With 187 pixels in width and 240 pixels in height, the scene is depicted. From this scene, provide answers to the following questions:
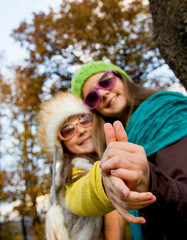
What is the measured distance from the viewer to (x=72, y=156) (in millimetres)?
2057

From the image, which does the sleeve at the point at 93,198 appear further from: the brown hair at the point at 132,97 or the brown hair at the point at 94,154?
the brown hair at the point at 132,97

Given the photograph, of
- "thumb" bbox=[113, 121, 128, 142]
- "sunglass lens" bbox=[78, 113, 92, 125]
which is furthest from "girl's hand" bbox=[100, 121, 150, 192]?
"sunglass lens" bbox=[78, 113, 92, 125]

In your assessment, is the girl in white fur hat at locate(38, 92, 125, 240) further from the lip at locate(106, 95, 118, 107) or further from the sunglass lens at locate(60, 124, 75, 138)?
the lip at locate(106, 95, 118, 107)

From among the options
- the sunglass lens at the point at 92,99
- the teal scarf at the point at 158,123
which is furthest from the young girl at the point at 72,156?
the teal scarf at the point at 158,123

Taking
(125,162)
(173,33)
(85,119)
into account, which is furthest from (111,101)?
(125,162)

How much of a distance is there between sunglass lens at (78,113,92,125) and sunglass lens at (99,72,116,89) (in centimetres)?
39

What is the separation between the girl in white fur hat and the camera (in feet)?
5.19

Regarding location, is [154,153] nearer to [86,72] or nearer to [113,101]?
[113,101]

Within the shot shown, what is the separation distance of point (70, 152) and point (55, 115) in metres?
0.47

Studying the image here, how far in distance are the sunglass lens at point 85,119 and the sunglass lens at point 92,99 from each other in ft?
0.44

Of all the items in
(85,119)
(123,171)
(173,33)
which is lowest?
(123,171)

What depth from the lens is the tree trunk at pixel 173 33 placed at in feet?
4.86

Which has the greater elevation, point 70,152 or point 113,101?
point 113,101

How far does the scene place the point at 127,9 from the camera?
17.4ft
